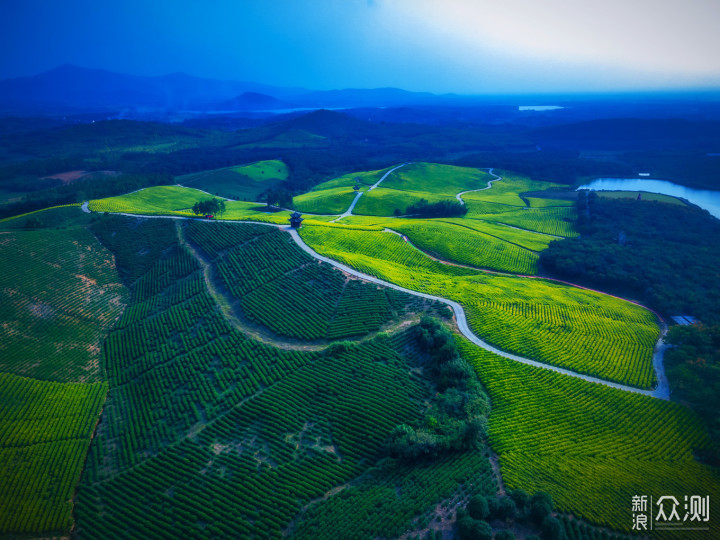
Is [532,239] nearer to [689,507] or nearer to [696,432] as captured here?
[696,432]

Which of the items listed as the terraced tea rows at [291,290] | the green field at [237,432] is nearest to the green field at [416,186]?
the terraced tea rows at [291,290]

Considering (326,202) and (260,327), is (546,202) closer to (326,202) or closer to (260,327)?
(326,202)

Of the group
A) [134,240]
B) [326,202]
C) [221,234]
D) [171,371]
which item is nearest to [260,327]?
[171,371]

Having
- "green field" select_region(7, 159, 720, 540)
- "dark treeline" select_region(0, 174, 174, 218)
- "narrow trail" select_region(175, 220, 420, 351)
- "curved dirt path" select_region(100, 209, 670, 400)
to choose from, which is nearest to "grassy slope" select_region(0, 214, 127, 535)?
"green field" select_region(7, 159, 720, 540)

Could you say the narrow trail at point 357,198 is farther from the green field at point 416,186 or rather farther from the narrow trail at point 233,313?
the narrow trail at point 233,313

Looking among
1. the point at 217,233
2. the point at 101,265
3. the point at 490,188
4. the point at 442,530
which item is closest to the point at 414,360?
the point at 442,530

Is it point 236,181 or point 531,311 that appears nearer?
point 531,311
